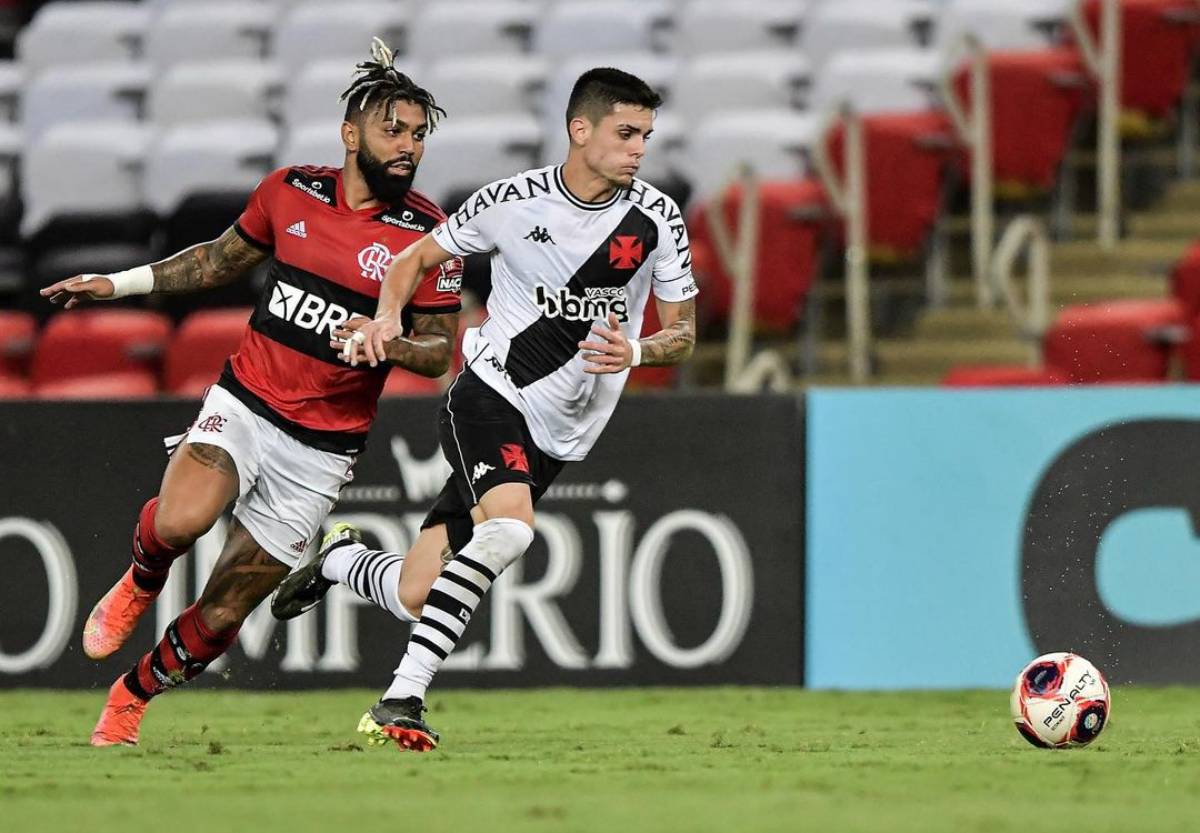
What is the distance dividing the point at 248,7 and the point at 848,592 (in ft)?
25.3

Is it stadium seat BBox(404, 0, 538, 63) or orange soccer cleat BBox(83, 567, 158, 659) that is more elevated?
stadium seat BBox(404, 0, 538, 63)

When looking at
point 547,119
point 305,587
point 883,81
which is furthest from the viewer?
point 547,119

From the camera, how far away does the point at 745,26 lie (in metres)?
14.7

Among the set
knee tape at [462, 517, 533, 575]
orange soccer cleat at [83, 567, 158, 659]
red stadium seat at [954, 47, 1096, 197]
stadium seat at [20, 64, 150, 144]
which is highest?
stadium seat at [20, 64, 150, 144]

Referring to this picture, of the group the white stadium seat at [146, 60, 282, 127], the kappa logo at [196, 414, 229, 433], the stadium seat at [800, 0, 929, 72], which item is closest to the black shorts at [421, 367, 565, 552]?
the kappa logo at [196, 414, 229, 433]

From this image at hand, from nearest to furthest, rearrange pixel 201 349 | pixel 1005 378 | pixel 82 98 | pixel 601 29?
pixel 1005 378 → pixel 201 349 → pixel 601 29 → pixel 82 98

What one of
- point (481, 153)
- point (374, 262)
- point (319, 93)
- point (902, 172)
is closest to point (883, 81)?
point (902, 172)

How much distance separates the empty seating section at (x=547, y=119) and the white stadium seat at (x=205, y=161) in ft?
0.06

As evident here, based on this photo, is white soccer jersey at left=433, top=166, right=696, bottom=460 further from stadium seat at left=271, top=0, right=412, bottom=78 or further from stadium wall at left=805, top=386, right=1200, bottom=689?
stadium seat at left=271, top=0, right=412, bottom=78

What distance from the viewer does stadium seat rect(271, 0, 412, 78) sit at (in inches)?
621

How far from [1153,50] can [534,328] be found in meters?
6.99

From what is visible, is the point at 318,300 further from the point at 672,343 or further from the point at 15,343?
the point at 15,343

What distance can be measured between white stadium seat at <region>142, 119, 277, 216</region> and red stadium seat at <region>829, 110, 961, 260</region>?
3807 mm

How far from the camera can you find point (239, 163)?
14477mm
